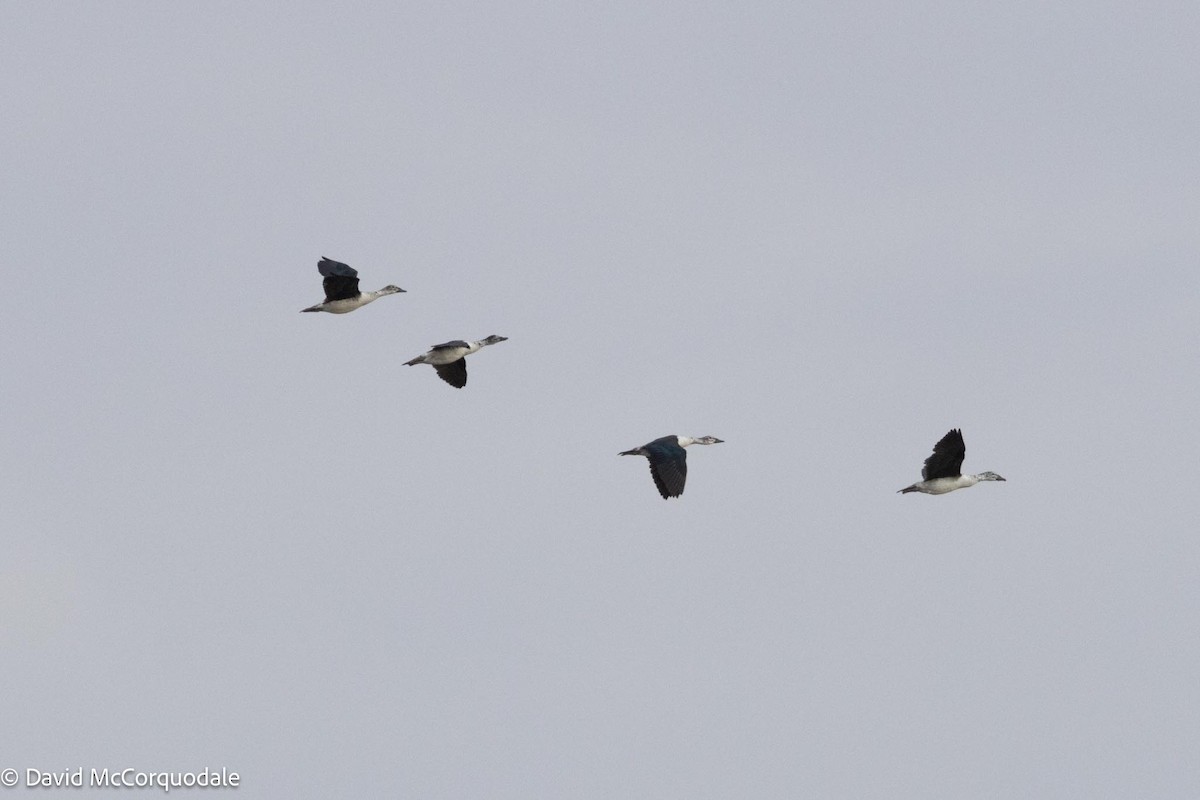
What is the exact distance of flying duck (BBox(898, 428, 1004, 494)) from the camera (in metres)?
81.4

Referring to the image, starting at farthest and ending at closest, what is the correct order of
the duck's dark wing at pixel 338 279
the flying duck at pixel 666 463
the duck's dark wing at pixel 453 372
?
the duck's dark wing at pixel 453 372
the duck's dark wing at pixel 338 279
the flying duck at pixel 666 463

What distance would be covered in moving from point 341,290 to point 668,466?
40.0ft

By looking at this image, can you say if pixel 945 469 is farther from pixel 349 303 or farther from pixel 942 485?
pixel 349 303

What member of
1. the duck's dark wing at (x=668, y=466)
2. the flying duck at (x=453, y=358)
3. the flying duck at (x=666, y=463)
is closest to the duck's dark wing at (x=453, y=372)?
the flying duck at (x=453, y=358)

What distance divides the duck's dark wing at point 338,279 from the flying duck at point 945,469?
692 inches

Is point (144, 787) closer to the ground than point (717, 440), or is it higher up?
closer to the ground

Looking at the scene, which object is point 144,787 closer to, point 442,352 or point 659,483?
point 659,483

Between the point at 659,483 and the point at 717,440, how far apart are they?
11.3 meters

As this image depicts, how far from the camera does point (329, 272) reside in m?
83.3

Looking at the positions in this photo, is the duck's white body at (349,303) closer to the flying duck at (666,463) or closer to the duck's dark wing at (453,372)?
the duck's dark wing at (453,372)

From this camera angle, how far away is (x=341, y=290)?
84625 mm

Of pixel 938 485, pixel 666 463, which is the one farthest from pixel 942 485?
pixel 666 463

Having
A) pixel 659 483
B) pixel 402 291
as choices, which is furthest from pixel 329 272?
pixel 659 483

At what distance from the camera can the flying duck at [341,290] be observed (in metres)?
83.5
